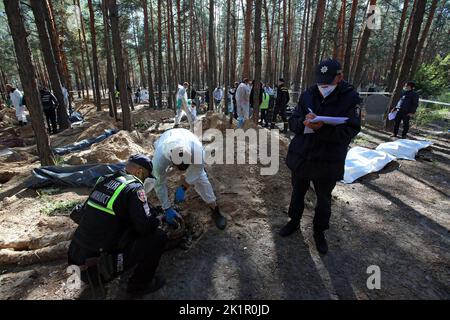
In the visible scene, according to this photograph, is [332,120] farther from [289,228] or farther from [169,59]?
[169,59]

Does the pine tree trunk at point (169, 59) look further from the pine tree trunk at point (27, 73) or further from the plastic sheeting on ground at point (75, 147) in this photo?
the pine tree trunk at point (27, 73)

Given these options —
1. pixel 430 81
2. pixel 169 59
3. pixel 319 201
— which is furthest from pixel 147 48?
pixel 430 81

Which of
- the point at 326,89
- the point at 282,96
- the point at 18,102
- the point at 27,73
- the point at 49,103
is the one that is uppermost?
the point at 27,73

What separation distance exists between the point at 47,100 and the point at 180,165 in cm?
961

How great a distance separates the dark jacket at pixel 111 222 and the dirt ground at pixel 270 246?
603 mm

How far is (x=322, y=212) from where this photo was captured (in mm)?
3059

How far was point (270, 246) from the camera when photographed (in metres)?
3.29

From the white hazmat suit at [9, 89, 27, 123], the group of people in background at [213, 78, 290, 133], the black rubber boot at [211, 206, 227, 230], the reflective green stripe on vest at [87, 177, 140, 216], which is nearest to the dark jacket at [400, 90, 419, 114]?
the group of people in background at [213, 78, 290, 133]

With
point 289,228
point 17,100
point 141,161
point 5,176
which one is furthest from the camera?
point 17,100

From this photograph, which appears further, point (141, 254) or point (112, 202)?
point (141, 254)

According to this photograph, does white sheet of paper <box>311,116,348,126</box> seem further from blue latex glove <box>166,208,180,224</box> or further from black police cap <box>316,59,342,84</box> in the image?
blue latex glove <box>166,208,180,224</box>

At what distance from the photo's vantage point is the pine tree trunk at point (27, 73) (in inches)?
205

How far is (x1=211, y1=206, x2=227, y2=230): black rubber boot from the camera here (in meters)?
3.63
